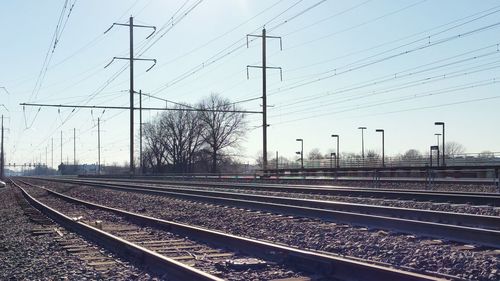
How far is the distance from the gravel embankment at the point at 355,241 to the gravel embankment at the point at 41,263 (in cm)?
353

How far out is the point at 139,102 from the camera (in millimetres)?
67312

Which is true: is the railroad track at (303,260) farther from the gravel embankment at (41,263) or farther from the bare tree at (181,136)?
the bare tree at (181,136)

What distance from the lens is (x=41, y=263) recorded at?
31.2ft

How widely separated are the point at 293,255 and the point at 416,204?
A: 9381mm

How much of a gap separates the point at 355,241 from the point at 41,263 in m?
5.49

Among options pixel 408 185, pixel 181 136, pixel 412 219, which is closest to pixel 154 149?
pixel 181 136

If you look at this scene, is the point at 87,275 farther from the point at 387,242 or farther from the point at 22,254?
the point at 387,242

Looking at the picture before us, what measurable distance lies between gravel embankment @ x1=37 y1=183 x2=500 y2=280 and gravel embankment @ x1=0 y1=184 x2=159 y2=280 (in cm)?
353

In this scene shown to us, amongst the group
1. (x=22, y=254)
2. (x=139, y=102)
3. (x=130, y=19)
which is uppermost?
(x=130, y=19)

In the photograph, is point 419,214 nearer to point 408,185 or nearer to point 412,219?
point 412,219

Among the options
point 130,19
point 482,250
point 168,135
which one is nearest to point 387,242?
point 482,250

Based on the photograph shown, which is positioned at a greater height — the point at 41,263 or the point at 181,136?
the point at 181,136

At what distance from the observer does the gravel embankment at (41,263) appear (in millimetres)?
8359

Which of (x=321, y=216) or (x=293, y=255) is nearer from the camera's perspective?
(x=293, y=255)
